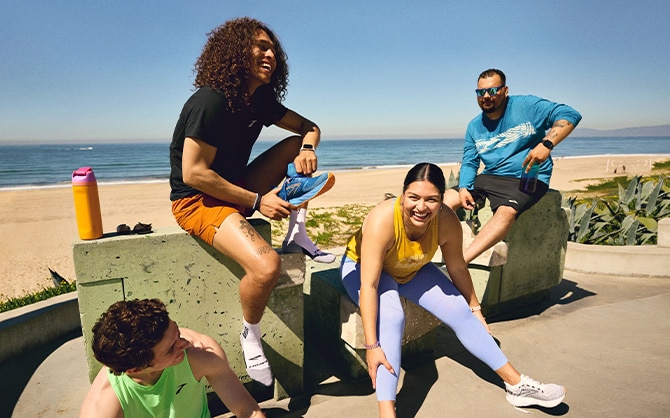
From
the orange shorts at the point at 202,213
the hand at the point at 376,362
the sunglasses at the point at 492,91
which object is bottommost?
the hand at the point at 376,362

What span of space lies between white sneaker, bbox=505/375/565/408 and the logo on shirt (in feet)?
6.44

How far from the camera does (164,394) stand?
6.00 feet

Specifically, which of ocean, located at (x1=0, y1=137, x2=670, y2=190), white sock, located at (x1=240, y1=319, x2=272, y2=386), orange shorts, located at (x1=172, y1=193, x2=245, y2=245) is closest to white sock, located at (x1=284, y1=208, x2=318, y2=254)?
orange shorts, located at (x1=172, y1=193, x2=245, y2=245)

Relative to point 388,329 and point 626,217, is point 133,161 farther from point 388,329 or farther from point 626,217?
point 388,329

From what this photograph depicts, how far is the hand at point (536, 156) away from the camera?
3.19 metres

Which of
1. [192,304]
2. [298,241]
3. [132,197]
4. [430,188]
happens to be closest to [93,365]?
[192,304]

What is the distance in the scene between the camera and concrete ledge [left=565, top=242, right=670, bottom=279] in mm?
4625

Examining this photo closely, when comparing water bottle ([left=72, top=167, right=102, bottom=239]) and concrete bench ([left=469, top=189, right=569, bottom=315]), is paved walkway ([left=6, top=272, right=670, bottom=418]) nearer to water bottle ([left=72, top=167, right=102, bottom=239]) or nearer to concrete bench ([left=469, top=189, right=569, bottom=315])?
concrete bench ([left=469, top=189, right=569, bottom=315])

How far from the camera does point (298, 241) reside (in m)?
2.87

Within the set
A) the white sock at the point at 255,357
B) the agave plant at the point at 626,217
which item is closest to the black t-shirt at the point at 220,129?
the white sock at the point at 255,357

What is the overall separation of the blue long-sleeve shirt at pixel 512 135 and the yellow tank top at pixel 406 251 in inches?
54.4

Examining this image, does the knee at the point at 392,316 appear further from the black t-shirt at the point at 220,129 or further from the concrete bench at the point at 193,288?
the black t-shirt at the point at 220,129

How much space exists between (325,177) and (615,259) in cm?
408

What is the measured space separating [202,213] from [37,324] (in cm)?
204
